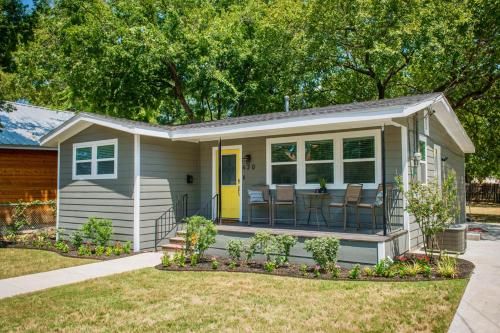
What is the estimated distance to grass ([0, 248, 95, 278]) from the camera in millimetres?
7207

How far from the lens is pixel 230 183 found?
33.8 feet

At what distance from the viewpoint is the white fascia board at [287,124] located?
6.81m

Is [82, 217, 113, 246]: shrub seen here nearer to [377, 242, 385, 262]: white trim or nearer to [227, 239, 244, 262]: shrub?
[227, 239, 244, 262]: shrub

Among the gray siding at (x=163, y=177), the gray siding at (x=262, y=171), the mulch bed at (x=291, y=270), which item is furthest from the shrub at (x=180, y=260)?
the gray siding at (x=262, y=171)

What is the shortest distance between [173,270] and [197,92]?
11.1 metres

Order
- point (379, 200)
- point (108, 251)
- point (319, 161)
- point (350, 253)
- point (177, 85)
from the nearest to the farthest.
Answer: point (350, 253)
point (379, 200)
point (108, 251)
point (319, 161)
point (177, 85)

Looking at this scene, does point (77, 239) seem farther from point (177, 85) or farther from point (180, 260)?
point (177, 85)

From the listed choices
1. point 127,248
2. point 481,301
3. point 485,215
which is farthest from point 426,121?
point 485,215

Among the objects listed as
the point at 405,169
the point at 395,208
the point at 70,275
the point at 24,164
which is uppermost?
the point at 24,164

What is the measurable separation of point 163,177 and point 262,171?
2.46 meters

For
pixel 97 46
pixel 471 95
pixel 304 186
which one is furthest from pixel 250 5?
pixel 304 186

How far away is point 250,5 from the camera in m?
16.8

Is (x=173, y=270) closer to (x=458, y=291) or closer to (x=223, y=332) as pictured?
(x=223, y=332)

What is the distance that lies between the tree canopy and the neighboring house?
2.04 meters
